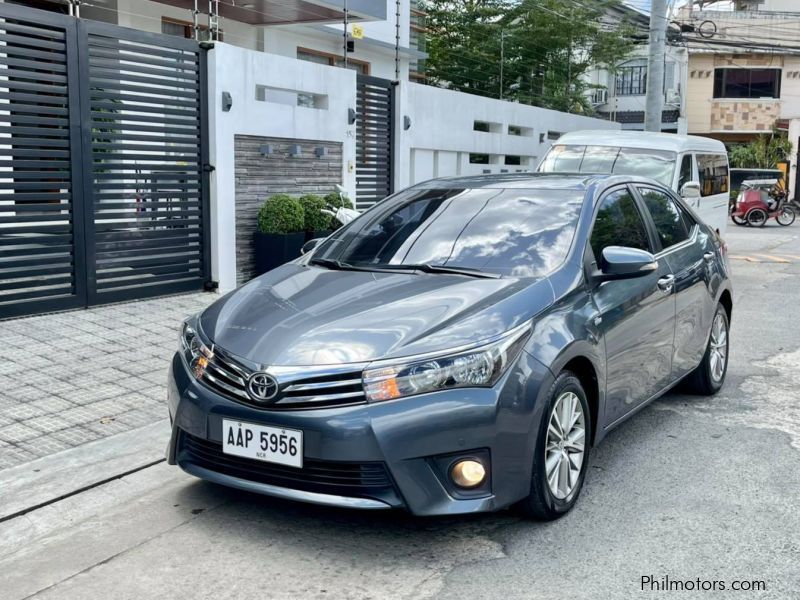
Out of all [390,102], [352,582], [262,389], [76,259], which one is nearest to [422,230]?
[262,389]

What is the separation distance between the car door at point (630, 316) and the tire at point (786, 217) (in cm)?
2324

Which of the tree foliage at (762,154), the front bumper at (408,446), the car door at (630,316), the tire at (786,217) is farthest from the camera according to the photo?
the tree foliage at (762,154)

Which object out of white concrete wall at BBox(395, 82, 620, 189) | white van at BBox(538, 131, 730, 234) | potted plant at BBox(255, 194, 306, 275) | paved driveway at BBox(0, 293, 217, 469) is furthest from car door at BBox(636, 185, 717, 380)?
white concrete wall at BBox(395, 82, 620, 189)

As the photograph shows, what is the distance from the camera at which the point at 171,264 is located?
9.50 m

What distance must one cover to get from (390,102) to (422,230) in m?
9.21

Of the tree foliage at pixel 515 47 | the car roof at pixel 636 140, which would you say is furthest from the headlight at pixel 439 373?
the tree foliage at pixel 515 47

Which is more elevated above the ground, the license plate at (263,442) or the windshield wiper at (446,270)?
the windshield wiper at (446,270)

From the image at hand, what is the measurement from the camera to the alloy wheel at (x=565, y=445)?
393 centimetres

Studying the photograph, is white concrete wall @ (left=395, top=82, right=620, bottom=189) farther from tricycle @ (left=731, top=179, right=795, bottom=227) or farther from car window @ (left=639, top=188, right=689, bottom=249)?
car window @ (left=639, top=188, right=689, bottom=249)

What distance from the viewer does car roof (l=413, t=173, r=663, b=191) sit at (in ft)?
16.4

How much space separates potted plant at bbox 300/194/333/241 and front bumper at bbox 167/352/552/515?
6.95 m

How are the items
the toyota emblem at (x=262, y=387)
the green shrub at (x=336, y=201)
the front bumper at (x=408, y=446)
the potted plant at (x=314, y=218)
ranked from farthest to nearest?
the green shrub at (x=336, y=201) < the potted plant at (x=314, y=218) < the toyota emblem at (x=262, y=387) < the front bumper at (x=408, y=446)

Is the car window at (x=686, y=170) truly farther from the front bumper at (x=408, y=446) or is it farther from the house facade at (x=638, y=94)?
the house facade at (x=638, y=94)

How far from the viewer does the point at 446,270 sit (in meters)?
4.45
